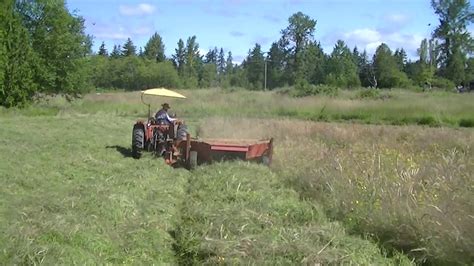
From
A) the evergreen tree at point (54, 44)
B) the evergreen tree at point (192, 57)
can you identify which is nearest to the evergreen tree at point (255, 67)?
the evergreen tree at point (192, 57)

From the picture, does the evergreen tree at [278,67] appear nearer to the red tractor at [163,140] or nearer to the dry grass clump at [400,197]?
the red tractor at [163,140]

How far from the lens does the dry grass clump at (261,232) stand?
242 inches

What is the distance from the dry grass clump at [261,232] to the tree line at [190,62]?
25.6 m

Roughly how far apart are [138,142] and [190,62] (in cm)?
8772

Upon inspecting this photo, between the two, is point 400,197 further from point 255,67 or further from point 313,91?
point 255,67

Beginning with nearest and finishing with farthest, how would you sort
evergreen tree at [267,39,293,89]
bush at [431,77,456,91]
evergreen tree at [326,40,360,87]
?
bush at [431,77,456,91] → evergreen tree at [326,40,360,87] → evergreen tree at [267,39,293,89]

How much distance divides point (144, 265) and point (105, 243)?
606 millimetres

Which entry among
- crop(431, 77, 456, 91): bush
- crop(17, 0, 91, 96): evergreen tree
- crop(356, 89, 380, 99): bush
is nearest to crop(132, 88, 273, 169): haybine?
crop(17, 0, 91, 96): evergreen tree

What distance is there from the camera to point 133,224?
7.47 m

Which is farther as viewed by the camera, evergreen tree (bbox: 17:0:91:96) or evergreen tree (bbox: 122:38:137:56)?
evergreen tree (bbox: 122:38:137:56)

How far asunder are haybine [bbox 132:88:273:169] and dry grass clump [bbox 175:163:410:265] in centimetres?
314

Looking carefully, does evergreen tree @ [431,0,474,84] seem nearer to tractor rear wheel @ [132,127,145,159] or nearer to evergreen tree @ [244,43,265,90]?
evergreen tree @ [244,43,265,90]

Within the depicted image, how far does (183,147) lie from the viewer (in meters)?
13.7

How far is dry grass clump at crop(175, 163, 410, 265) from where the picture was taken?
614 centimetres
